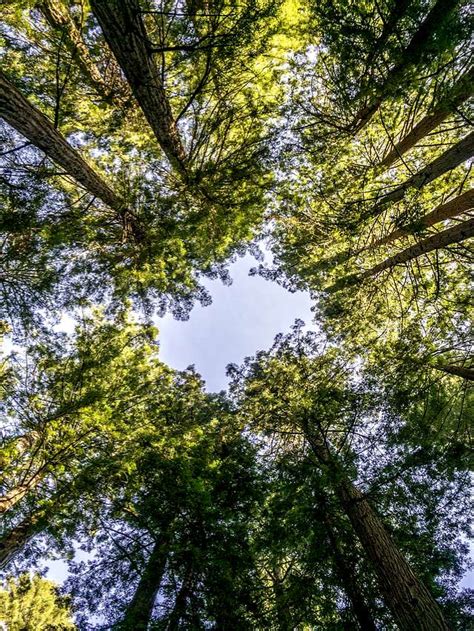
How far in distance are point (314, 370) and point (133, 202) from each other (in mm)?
5456

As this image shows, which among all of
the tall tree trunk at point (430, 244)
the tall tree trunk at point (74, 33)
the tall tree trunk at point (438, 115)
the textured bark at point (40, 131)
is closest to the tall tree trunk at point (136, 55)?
the tall tree trunk at point (74, 33)

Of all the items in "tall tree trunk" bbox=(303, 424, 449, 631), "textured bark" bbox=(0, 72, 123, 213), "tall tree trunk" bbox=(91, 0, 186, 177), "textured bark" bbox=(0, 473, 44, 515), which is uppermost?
"tall tree trunk" bbox=(91, 0, 186, 177)

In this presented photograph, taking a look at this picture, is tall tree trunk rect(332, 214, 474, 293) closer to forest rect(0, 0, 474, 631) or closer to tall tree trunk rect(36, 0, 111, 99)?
forest rect(0, 0, 474, 631)

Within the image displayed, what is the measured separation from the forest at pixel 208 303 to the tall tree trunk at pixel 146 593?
0.04 meters

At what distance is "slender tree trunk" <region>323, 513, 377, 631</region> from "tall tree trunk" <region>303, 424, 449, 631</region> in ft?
1.02

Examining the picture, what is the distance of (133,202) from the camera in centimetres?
674

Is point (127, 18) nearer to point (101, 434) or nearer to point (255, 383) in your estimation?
point (101, 434)

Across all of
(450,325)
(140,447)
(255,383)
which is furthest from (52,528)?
(450,325)

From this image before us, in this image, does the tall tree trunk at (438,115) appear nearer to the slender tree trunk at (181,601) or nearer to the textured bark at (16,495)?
the slender tree trunk at (181,601)

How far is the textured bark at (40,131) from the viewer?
409cm

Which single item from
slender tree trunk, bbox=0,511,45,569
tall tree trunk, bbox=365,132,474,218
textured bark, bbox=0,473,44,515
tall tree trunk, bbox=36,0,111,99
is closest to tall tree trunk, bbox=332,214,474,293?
tall tree trunk, bbox=365,132,474,218

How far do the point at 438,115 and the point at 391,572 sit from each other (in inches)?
294

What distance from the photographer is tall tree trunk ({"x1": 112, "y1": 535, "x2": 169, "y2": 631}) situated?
3.25 m

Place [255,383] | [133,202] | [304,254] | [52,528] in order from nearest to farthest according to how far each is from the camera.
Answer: [52,528] → [133,202] → [255,383] → [304,254]
